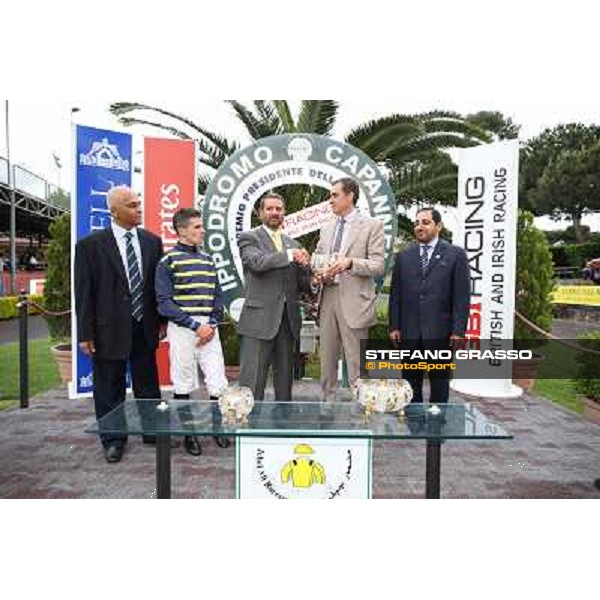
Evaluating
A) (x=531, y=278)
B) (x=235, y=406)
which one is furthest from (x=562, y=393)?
(x=235, y=406)

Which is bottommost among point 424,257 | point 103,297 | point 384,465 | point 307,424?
point 384,465

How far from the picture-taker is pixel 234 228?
3.49m

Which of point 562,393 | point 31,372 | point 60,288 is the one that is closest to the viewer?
point 562,393

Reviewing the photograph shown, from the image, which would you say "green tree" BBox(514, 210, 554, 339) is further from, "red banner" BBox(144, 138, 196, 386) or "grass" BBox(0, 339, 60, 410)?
"grass" BBox(0, 339, 60, 410)

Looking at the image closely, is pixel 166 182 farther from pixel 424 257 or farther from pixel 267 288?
pixel 424 257

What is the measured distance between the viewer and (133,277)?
3.29 meters

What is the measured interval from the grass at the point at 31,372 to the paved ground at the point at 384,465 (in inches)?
28.3

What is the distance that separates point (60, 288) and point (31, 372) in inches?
Answer: 58.1

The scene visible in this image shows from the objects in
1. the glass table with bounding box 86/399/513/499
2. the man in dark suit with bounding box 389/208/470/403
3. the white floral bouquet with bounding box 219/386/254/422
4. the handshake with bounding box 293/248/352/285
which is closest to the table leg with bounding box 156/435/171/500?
the glass table with bounding box 86/399/513/499

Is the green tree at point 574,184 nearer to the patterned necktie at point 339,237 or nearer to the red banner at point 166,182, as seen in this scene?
the patterned necktie at point 339,237

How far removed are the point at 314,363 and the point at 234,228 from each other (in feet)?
4.50

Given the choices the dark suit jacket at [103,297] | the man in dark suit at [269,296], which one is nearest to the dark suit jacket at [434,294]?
the man in dark suit at [269,296]

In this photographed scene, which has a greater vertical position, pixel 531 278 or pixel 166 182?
pixel 166 182

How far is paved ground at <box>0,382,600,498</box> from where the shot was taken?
9.40 ft
